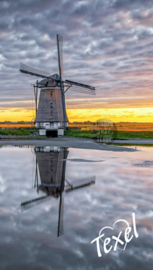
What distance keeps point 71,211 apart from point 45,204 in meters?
1.16

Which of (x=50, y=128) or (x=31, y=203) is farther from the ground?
(x=50, y=128)

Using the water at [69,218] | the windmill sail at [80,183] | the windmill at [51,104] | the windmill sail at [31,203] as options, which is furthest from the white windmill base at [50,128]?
the windmill sail at [31,203]

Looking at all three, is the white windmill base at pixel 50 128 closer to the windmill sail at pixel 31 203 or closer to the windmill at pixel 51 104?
the windmill at pixel 51 104

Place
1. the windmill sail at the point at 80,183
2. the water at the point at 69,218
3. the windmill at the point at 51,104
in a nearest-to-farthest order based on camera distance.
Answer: the water at the point at 69,218 → the windmill sail at the point at 80,183 → the windmill at the point at 51,104

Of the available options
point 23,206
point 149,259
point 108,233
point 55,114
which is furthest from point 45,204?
point 55,114

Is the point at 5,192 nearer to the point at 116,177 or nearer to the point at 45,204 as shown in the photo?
the point at 45,204

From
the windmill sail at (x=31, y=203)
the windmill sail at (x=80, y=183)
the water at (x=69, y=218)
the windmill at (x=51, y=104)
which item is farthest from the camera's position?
the windmill at (x=51, y=104)

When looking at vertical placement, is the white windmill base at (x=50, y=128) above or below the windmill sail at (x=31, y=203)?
above

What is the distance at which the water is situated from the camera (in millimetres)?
5045

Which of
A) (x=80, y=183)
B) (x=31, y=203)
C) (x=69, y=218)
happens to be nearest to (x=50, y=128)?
(x=80, y=183)

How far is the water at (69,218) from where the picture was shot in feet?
16.6

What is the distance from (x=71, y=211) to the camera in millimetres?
7754

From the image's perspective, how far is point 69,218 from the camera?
7148mm

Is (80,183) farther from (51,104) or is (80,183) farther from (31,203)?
(51,104)
